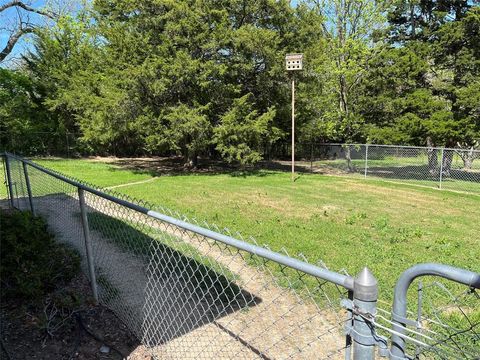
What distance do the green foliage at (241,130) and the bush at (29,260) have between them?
1110 cm

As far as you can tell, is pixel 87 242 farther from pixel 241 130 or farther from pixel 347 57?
pixel 347 57

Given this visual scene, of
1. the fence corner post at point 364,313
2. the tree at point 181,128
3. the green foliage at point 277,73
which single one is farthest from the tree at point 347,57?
the fence corner post at point 364,313

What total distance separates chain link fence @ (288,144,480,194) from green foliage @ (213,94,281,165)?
13.1ft

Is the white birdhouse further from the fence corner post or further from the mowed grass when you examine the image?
the fence corner post

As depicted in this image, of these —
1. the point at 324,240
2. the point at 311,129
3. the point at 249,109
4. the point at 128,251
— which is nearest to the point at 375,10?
the point at 311,129

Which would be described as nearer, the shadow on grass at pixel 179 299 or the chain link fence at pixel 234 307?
the chain link fence at pixel 234 307

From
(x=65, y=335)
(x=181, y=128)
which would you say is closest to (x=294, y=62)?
(x=181, y=128)

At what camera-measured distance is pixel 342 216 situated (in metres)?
8.33

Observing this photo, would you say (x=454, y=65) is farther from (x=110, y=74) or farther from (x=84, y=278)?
(x=84, y=278)

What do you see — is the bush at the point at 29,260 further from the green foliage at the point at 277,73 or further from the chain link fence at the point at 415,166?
the chain link fence at the point at 415,166

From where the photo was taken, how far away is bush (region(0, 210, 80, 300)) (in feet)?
11.6

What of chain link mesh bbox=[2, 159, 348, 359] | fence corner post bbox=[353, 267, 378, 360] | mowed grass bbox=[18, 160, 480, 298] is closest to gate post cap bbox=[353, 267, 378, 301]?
fence corner post bbox=[353, 267, 378, 360]

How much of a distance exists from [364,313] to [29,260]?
140 inches

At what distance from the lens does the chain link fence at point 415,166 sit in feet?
46.9
